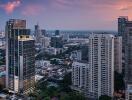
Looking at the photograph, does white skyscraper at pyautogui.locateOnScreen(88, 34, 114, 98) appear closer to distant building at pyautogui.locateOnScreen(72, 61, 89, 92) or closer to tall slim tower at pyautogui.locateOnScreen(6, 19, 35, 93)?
distant building at pyautogui.locateOnScreen(72, 61, 89, 92)

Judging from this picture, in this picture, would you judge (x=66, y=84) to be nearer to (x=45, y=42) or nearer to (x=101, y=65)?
(x=101, y=65)

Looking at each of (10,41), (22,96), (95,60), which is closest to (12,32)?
(10,41)

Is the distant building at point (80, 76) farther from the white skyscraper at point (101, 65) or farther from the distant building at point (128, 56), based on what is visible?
the distant building at point (128, 56)

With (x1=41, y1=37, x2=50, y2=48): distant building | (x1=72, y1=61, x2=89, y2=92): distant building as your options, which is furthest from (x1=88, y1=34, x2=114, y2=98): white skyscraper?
(x1=41, y1=37, x2=50, y2=48): distant building

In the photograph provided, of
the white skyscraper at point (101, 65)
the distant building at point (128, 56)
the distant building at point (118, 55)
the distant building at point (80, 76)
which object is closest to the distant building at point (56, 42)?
the distant building at point (118, 55)

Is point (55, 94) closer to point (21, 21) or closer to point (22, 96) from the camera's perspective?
point (22, 96)
